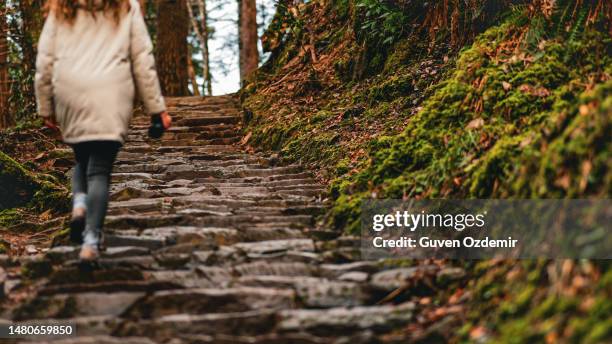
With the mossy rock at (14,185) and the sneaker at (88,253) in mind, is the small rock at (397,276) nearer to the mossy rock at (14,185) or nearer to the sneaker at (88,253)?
the sneaker at (88,253)

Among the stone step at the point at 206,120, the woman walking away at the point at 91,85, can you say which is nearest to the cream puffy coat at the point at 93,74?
the woman walking away at the point at 91,85

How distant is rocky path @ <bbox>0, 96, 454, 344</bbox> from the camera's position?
309 cm

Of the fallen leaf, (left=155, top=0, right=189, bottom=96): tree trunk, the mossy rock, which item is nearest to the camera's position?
the fallen leaf

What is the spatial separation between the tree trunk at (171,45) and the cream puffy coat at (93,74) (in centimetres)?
984

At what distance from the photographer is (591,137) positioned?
2.97 meters

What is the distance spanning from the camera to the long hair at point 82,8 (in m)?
3.86

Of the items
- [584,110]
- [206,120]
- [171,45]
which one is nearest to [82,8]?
[584,110]

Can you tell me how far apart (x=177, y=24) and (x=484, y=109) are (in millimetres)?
10481

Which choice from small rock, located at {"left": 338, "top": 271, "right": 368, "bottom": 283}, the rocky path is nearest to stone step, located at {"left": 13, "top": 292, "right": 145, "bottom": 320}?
the rocky path

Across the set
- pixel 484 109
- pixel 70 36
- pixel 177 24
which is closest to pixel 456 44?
pixel 484 109

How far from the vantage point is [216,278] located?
375cm

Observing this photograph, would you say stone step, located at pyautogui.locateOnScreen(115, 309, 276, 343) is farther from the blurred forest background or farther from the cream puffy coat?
the cream puffy coat

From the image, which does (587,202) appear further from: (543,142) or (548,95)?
(548,95)

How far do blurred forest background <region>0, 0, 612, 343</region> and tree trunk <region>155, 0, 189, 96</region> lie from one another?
339 centimetres
